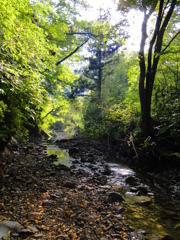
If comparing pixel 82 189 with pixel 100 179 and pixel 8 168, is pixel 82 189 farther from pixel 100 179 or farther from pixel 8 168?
pixel 8 168

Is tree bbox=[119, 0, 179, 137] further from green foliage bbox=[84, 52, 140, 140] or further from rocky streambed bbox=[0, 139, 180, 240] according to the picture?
rocky streambed bbox=[0, 139, 180, 240]

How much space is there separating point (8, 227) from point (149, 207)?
3608 millimetres

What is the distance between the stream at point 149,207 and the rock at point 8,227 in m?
2.41

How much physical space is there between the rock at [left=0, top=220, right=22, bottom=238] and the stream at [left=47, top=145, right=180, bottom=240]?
2.41m

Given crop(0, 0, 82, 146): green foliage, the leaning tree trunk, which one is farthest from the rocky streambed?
the leaning tree trunk

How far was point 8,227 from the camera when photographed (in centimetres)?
297

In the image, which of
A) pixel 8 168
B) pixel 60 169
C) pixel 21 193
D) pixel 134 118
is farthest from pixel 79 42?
pixel 21 193

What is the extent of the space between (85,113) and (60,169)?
14.9 metres

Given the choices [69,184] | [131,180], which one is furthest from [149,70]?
[69,184]

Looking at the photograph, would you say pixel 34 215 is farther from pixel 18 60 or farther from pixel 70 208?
pixel 18 60

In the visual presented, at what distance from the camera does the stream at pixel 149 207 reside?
3893 millimetres

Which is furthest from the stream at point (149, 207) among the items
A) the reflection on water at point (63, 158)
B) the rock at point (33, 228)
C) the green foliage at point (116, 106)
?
the green foliage at point (116, 106)

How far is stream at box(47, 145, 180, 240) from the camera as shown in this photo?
3893 millimetres

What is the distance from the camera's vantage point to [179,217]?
443 cm
